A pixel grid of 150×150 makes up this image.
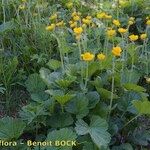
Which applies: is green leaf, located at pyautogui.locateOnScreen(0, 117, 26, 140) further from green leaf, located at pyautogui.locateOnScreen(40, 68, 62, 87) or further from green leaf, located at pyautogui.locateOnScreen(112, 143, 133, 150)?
green leaf, located at pyautogui.locateOnScreen(112, 143, 133, 150)

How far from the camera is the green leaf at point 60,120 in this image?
8.07 ft

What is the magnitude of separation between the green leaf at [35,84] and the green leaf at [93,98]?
364 mm

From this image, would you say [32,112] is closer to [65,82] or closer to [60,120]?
[60,120]

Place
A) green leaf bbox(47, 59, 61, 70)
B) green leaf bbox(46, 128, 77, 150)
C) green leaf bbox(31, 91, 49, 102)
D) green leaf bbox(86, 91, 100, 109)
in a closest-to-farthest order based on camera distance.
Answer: green leaf bbox(46, 128, 77, 150), green leaf bbox(86, 91, 100, 109), green leaf bbox(31, 91, 49, 102), green leaf bbox(47, 59, 61, 70)

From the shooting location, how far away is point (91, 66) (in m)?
2.69

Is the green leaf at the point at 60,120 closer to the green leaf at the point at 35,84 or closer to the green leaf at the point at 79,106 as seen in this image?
the green leaf at the point at 79,106

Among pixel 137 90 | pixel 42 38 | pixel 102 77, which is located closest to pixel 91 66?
pixel 102 77

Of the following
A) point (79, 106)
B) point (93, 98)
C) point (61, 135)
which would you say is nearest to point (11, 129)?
point (61, 135)

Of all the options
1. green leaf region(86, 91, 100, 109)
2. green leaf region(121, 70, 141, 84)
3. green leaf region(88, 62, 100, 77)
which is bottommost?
green leaf region(86, 91, 100, 109)

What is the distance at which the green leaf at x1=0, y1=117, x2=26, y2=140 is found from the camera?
7.71 ft

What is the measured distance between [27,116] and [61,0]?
2093mm

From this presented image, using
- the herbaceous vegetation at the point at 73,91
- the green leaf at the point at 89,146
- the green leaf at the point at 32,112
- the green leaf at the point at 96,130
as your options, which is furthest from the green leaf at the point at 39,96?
the green leaf at the point at 89,146

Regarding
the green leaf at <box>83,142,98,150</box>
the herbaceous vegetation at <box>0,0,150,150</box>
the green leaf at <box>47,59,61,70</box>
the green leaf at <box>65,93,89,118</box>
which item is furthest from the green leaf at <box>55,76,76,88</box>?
the green leaf at <box>83,142,98,150</box>

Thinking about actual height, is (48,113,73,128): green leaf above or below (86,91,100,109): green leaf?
below
